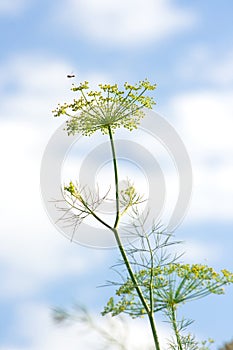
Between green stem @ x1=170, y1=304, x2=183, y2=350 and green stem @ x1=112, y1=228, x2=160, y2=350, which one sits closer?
green stem @ x1=112, y1=228, x2=160, y2=350

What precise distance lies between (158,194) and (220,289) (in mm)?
1157

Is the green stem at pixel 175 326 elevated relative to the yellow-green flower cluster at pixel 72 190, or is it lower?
lower

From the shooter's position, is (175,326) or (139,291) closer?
(139,291)

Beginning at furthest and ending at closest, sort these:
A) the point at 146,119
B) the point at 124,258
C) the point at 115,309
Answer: the point at 146,119 → the point at 115,309 → the point at 124,258

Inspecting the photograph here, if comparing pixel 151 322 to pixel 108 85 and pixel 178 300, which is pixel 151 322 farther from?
pixel 108 85

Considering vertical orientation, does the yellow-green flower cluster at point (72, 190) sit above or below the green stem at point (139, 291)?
above

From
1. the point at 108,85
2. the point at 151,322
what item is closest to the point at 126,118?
the point at 108,85

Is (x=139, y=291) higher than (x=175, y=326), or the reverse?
(x=175, y=326)

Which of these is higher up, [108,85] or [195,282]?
[108,85]

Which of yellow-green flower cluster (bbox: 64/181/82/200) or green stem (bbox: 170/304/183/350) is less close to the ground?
yellow-green flower cluster (bbox: 64/181/82/200)

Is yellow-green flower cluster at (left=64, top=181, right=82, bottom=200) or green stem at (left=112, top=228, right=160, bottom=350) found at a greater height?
yellow-green flower cluster at (left=64, top=181, right=82, bottom=200)

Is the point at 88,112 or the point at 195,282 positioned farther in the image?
the point at 88,112

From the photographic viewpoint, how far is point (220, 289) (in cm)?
Answer: 599

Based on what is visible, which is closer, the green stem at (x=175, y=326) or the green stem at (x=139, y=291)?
the green stem at (x=139, y=291)
